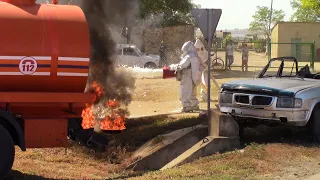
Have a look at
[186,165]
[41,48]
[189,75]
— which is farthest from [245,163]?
[189,75]

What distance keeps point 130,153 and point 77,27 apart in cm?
353

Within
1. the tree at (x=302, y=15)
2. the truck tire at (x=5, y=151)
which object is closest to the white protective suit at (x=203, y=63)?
the truck tire at (x=5, y=151)

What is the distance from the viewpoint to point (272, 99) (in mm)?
8805

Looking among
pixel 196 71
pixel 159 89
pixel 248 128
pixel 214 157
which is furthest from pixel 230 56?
pixel 214 157

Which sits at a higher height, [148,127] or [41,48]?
[41,48]

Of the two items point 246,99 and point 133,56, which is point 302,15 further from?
point 246,99

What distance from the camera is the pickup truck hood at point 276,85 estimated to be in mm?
8774

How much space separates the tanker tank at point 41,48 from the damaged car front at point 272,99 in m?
3.09

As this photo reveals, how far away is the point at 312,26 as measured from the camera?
146 ft

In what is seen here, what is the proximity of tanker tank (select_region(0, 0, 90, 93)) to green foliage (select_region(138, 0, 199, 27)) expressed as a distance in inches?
736

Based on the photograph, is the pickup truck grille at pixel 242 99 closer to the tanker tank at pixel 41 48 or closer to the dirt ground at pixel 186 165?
the dirt ground at pixel 186 165

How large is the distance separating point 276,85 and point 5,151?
15.6 ft

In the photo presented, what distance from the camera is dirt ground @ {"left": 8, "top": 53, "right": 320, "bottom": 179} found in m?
7.60

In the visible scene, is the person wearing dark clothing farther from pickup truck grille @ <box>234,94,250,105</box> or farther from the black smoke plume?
pickup truck grille @ <box>234,94,250,105</box>
